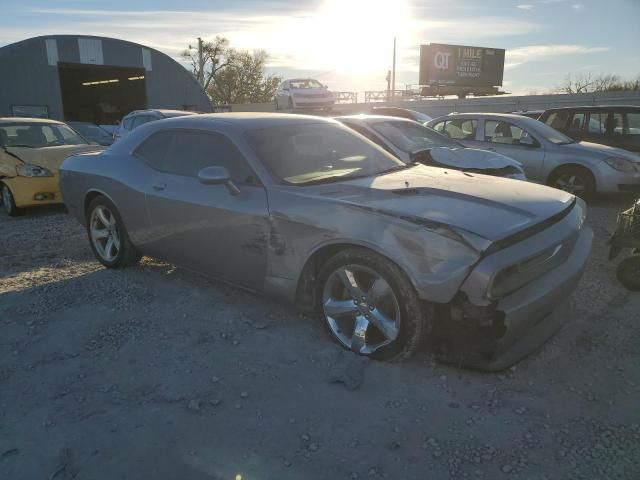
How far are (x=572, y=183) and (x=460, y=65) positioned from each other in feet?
127

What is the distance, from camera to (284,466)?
2264 millimetres

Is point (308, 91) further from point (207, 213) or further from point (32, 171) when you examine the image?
point (207, 213)

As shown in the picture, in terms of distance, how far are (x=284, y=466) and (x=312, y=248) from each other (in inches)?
55.2

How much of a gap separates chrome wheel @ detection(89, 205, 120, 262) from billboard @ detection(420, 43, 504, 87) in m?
41.2

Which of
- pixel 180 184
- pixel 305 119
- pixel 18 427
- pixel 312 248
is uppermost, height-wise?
pixel 305 119

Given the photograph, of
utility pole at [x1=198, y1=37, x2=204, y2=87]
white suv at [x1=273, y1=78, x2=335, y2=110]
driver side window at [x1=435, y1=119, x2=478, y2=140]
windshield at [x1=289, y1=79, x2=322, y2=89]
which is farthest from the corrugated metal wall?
utility pole at [x1=198, y1=37, x2=204, y2=87]

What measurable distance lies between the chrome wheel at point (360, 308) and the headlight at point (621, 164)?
6.51 meters

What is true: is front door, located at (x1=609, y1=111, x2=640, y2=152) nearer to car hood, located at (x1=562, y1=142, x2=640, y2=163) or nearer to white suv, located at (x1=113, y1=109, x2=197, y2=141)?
car hood, located at (x1=562, y1=142, x2=640, y2=163)

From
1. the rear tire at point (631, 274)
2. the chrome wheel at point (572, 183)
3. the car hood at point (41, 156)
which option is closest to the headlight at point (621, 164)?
the chrome wheel at point (572, 183)

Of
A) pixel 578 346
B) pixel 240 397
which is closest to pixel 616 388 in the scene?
pixel 578 346

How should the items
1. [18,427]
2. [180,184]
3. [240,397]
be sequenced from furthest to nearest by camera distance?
1. [180,184]
2. [240,397]
3. [18,427]

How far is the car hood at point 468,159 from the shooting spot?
19.8 ft

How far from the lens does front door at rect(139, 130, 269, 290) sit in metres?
3.59

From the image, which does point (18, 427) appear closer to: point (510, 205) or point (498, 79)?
point (510, 205)
